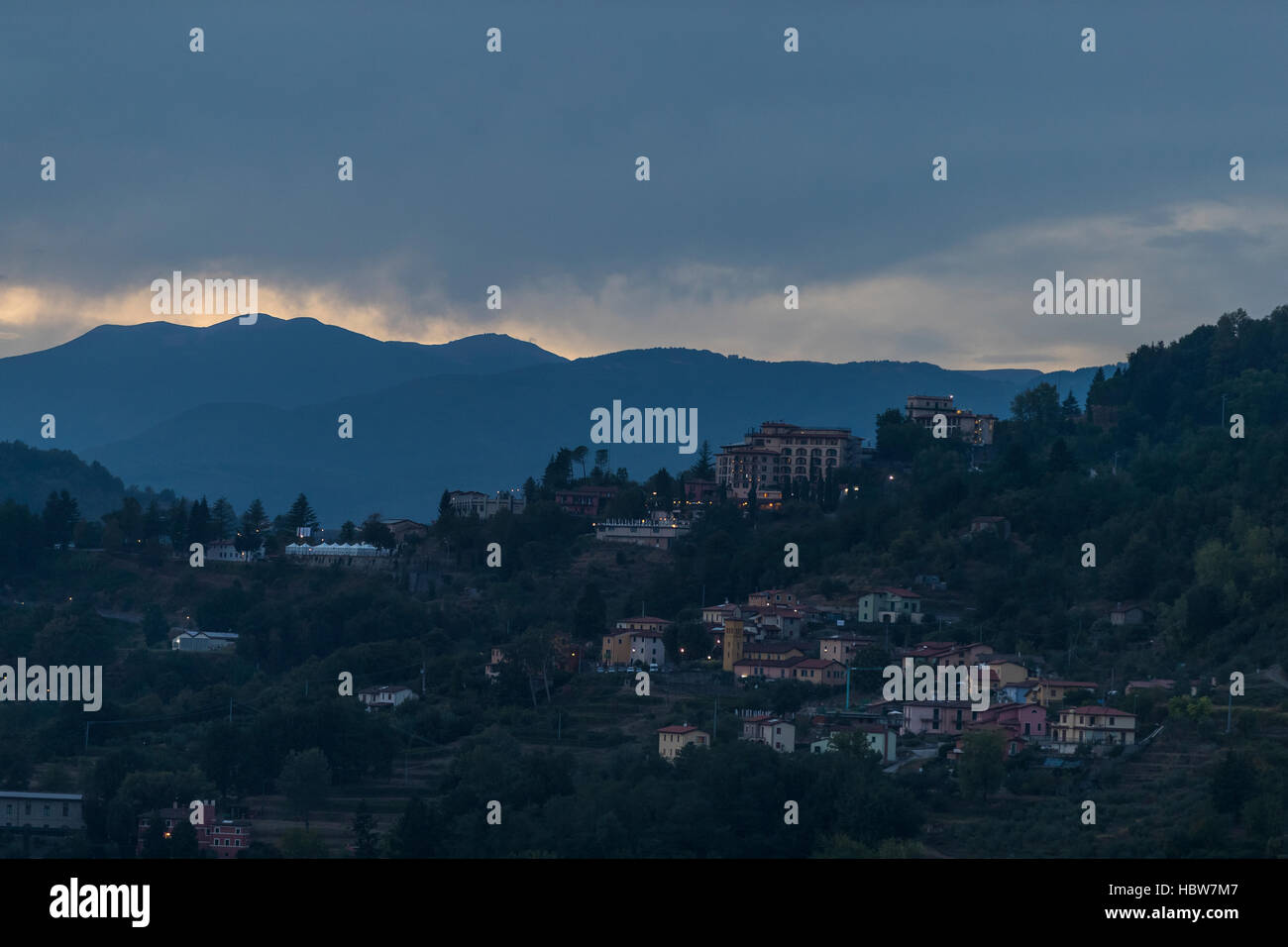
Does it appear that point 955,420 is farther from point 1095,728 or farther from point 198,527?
point 1095,728

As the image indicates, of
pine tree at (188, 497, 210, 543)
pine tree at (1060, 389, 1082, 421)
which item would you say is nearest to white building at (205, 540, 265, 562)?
pine tree at (188, 497, 210, 543)

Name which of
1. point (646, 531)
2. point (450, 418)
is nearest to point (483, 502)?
point (646, 531)

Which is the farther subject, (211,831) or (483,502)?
(483,502)

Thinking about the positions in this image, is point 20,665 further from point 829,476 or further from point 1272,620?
point 1272,620

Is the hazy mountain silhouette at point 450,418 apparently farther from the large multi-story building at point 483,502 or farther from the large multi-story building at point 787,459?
the large multi-story building at point 787,459

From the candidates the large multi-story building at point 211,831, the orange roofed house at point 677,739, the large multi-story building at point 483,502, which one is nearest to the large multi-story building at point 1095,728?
the orange roofed house at point 677,739
